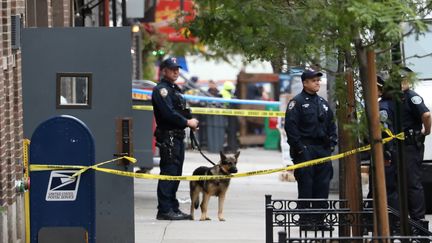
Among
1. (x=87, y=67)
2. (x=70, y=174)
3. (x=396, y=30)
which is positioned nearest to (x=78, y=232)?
(x=70, y=174)

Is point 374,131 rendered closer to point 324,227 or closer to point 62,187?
point 324,227

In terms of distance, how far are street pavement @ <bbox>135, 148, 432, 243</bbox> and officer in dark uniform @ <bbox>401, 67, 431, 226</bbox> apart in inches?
65.2

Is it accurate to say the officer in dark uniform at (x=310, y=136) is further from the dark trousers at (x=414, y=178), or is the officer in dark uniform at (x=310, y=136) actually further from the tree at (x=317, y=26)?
the tree at (x=317, y=26)

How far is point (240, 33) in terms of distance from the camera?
22.6 feet

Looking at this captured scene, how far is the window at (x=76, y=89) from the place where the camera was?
9.99 meters

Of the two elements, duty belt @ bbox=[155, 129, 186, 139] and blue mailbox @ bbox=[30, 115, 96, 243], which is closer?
blue mailbox @ bbox=[30, 115, 96, 243]

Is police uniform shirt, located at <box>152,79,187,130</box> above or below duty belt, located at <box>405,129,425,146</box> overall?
above

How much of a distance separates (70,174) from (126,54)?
→ 1.44m

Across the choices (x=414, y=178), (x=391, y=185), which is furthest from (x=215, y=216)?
(x=414, y=178)

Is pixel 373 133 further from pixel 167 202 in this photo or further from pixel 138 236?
pixel 167 202

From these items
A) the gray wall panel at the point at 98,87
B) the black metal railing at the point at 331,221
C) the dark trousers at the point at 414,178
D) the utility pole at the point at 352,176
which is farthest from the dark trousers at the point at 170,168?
the utility pole at the point at 352,176

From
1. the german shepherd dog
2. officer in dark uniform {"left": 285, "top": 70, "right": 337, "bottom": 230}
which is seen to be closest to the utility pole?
officer in dark uniform {"left": 285, "top": 70, "right": 337, "bottom": 230}

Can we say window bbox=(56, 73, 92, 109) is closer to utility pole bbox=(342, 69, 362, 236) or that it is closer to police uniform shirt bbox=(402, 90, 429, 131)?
utility pole bbox=(342, 69, 362, 236)

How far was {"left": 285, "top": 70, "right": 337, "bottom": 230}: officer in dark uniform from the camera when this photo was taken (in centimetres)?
1184
